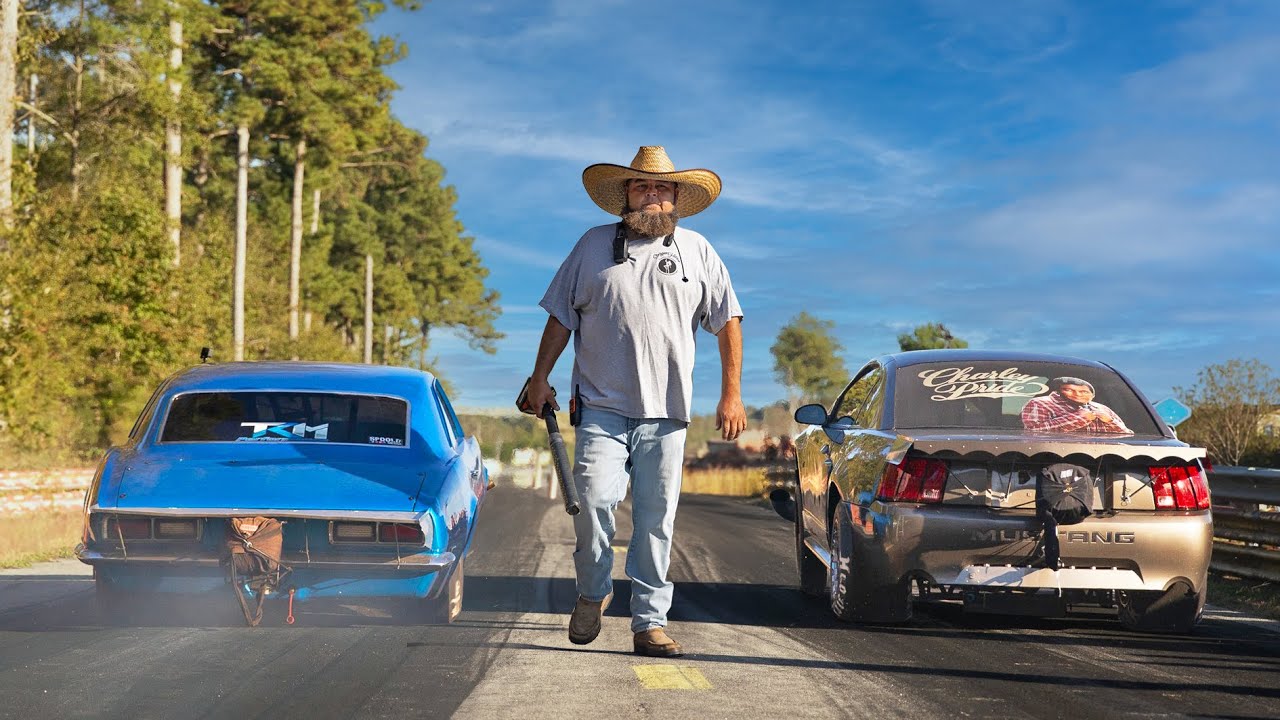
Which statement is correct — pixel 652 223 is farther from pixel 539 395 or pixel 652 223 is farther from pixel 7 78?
pixel 7 78

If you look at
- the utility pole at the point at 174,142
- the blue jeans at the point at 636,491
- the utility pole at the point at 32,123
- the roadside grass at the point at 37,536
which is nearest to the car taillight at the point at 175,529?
the blue jeans at the point at 636,491

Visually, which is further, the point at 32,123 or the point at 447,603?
the point at 32,123

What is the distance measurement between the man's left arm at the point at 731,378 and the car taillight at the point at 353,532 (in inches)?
71.1

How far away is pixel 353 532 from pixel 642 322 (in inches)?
70.6

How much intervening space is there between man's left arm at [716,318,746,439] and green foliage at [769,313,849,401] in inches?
3372

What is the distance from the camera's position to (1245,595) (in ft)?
33.2

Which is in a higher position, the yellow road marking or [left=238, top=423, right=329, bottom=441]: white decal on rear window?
[left=238, top=423, right=329, bottom=441]: white decal on rear window

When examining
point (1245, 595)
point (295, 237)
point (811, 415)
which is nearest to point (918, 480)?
point (811, 415)

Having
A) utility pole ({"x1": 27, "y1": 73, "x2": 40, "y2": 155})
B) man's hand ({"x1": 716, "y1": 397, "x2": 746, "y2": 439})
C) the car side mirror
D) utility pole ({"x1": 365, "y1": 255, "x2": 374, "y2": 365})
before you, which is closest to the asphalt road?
man's hand ({"x1": 716, "y1": 397, "x2": 746, "y2": 439})

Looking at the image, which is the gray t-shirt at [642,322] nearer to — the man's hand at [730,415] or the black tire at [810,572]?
the man's hand at [730,415]

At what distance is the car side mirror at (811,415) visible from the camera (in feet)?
28.5

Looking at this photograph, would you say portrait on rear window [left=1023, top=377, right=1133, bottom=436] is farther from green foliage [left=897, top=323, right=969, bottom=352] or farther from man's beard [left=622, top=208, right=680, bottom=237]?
green foliage [left=897, top=323, right=969, bottom=352]

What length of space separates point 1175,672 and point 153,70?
31.0 meters

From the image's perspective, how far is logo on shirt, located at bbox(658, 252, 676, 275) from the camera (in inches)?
246
